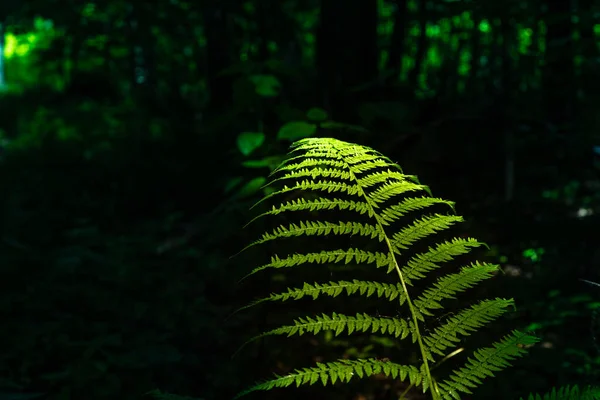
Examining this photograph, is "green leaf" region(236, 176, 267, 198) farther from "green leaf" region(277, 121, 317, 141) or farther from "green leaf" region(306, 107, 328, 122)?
"green leaf" region(306, 107, 328, 122)

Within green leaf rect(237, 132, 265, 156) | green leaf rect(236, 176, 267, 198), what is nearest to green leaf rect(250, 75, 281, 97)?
green leaf rect(237, 132, 265, 156)

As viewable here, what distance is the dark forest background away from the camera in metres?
2.68

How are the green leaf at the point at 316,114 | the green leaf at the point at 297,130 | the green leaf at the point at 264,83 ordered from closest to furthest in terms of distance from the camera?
the green leaf at the point at 297,130 < the green leaf at the point at 316,114 < the green leaf at the point at 264,83

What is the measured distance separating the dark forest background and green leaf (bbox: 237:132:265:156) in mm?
15

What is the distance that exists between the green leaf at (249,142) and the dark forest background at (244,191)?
0.05 ft

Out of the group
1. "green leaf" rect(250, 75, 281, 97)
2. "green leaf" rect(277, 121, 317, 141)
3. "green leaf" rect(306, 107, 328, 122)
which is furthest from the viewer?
"green leaf" rect(250, 75, 281, 97)

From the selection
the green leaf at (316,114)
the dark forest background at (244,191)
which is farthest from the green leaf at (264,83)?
the green leaf at (316,114)

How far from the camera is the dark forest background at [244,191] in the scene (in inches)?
106

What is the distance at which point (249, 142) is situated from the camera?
9.04 feet

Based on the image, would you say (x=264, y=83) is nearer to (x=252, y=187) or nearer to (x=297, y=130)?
(x=297, y=130)

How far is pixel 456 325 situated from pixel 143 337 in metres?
2.15

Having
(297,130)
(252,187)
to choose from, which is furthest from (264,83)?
(252,187)

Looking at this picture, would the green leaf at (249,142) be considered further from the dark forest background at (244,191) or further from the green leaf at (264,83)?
the green leaf at (264,83)

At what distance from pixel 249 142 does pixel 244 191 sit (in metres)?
0.32
